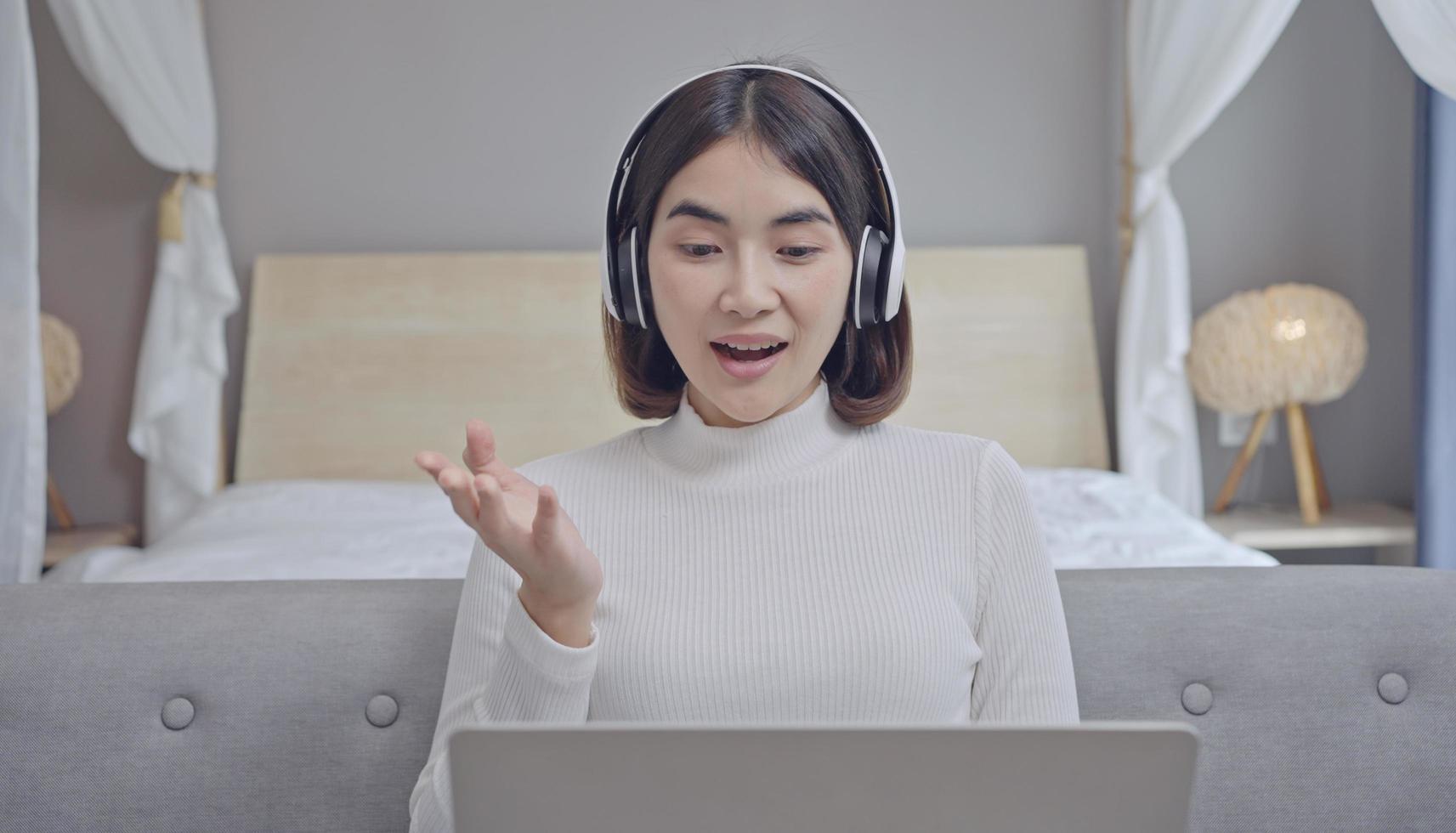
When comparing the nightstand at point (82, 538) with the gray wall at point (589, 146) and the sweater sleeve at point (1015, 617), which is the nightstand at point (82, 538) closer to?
the gray wall at point (589, 146)

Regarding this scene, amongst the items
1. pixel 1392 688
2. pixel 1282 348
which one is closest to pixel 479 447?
pixel 1392 688

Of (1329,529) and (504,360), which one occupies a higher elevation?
(504,360)

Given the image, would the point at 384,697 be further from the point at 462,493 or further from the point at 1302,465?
the point at 1302,465

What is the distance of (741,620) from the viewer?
983 mm

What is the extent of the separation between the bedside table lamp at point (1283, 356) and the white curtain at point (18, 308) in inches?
95.0

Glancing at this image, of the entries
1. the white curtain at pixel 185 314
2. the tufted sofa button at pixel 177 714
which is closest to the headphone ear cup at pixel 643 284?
the tufted sofa button at pixel 177 714

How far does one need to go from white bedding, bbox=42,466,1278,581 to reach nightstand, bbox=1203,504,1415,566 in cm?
33

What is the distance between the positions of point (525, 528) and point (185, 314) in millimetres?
2549

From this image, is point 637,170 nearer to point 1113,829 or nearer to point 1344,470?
point 1113,829

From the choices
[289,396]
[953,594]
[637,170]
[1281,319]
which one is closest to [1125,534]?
[1281,319]

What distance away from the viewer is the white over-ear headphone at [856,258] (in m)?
1.05

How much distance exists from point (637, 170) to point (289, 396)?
7.57 ft

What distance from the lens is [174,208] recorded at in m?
2.98

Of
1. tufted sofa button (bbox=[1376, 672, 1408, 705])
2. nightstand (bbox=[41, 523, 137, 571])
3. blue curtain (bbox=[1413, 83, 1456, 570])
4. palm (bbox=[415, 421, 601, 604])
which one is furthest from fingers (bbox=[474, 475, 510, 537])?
nightstand (bbox=[41, 523, 137, 571])
